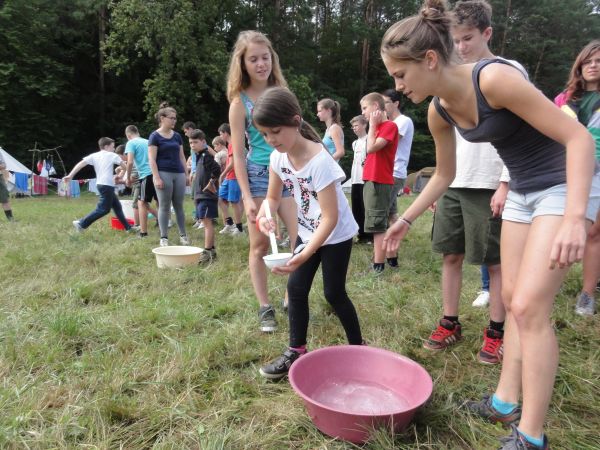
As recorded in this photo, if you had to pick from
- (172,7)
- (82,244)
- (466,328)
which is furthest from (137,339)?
(172,7)

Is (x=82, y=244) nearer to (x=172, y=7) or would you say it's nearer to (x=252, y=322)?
(x=252, y=322)

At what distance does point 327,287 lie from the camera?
2.25 metres

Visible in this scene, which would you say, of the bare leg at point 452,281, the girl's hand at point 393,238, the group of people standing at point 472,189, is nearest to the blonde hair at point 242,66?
the group of people standing at point 472,189

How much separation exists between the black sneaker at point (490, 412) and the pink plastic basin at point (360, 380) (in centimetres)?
25

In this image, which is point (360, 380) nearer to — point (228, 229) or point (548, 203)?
point (548, 203)

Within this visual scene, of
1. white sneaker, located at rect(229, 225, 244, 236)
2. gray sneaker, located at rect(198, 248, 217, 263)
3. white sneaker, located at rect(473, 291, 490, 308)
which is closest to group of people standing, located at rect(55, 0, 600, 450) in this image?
white sneaker, located at rect(473, 291, 490, 308)

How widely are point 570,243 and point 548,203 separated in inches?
10.6

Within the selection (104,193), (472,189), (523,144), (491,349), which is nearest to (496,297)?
(491,349)

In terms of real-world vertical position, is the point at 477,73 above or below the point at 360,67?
below

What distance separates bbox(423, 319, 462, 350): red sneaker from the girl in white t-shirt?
492mm

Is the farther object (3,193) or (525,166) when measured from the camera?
(3,193)

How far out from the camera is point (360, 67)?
2547cm

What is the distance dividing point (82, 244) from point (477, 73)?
5083 mm

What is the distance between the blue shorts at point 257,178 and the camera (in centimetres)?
290
